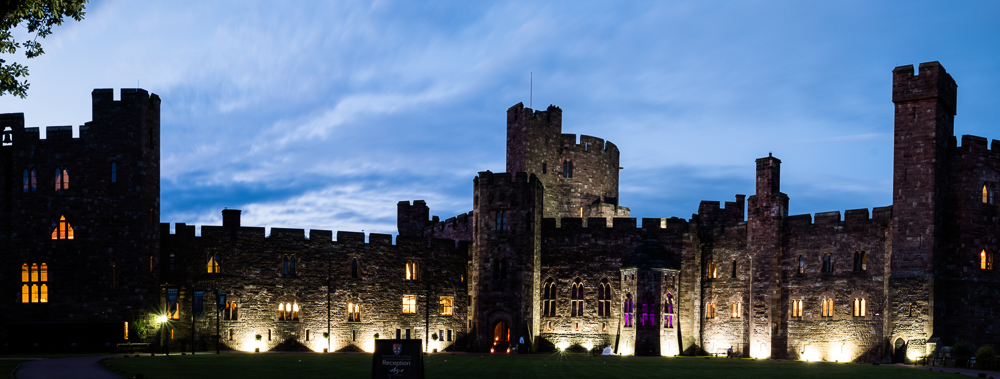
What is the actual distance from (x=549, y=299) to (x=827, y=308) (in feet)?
Result: 57.1

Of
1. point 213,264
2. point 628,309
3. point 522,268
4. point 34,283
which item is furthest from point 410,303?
point 34,283

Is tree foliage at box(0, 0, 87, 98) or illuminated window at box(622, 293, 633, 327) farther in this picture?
illuminated window at box(622, 293, 633, 327)

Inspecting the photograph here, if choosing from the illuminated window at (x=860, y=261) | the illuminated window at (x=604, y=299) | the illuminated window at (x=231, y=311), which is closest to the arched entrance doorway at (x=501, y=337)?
the illuminated window at (x=604, y=299)

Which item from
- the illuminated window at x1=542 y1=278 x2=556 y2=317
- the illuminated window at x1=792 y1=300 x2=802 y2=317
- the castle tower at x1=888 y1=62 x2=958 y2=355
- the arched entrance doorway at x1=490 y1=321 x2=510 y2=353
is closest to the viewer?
the castle tower at x1=888 y1=62 x2=958 y2=355

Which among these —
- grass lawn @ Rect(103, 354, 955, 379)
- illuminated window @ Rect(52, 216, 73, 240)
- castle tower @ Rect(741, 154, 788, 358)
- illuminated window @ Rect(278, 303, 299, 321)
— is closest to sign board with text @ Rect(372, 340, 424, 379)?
grass lawn @ Rect(103, 354, 955, 379)

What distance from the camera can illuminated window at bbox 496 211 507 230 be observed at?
2308 inches

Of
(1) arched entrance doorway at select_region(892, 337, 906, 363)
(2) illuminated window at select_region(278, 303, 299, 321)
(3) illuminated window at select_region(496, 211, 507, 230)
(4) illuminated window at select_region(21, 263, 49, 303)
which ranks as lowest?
(1) arched entrance doorway at select_region(892, 337, 906, 363)

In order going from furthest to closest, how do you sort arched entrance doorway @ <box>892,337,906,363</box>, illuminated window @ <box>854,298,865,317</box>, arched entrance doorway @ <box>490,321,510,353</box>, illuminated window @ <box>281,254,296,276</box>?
arched entrance doorway @ <box>490,321,510,353</box>
illuminated window @ <box>281,254,296,276</box>
illuminated window @ <box>854,298,865,317</box>
arched entrance doorway @ <box>892,337,906,363</box>

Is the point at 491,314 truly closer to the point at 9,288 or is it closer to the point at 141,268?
the point at 141,268

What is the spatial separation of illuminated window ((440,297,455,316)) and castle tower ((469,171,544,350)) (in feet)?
6.00

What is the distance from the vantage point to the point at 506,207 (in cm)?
5866

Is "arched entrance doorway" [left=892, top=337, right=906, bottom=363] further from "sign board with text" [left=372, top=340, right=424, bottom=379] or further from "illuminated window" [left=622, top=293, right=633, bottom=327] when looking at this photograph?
"sign board with text" [left=372, top=340, right=424, bottom=379]

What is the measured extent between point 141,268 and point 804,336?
37762 mm

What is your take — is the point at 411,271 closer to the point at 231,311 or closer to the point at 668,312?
the point at 231,311
